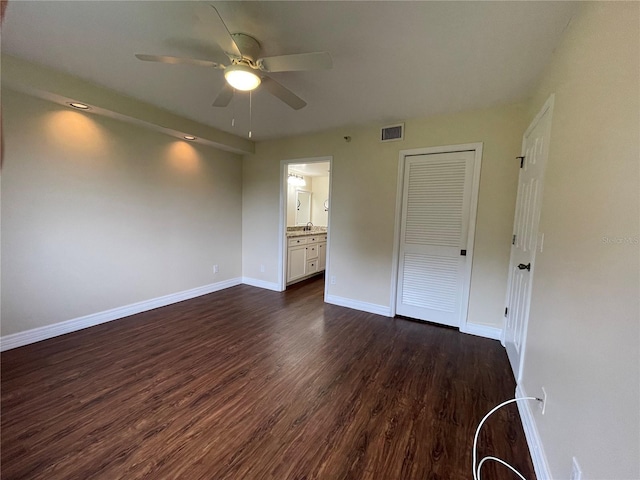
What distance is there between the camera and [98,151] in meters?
2.81

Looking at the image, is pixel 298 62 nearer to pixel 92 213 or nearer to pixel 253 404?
pixel 253 404

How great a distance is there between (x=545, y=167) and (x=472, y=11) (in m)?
1.07

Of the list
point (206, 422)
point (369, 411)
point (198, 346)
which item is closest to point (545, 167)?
point (369, 411)

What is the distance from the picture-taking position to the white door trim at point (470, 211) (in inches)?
110

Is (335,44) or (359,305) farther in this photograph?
(359,305)

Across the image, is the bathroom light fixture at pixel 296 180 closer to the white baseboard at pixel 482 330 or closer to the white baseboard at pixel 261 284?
the white baseboard at pixel 261 284

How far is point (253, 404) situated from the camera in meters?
1.81

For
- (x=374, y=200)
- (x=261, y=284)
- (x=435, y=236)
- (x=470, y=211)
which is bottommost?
(x=261, y=284)

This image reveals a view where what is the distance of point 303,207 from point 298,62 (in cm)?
509

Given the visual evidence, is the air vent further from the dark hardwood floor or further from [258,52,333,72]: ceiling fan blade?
the dark hardwood floor

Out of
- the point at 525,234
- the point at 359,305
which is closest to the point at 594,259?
the point at 525,234

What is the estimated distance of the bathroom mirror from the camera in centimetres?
652

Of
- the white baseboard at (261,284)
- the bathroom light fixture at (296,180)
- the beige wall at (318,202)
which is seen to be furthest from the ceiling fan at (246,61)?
the beige wall at (318,202)

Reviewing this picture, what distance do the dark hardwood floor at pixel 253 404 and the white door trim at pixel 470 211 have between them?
1.41 feet
